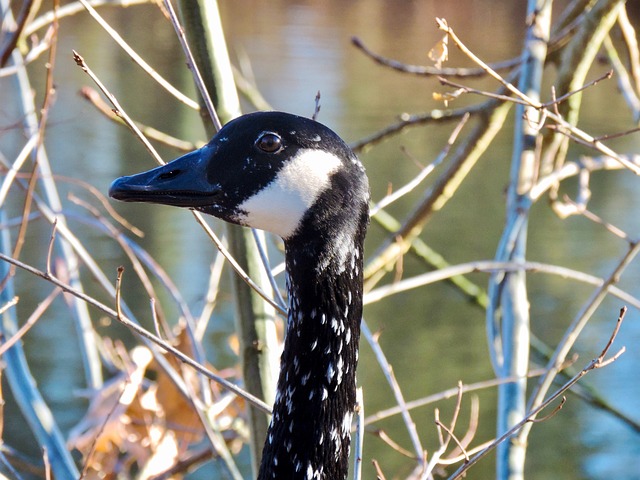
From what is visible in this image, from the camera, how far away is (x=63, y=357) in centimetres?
677

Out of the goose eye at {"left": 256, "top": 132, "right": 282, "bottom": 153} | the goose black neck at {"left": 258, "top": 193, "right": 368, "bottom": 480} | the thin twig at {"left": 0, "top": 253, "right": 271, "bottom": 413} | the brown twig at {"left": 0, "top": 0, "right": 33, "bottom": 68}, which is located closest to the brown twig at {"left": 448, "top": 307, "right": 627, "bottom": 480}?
the goose black neck at {"left": 258, "top": 193, "right": 368, "bottom": 480}

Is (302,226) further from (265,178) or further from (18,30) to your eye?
(18,30)

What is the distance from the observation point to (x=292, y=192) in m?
1.75

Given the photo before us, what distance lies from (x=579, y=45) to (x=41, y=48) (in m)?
1.61

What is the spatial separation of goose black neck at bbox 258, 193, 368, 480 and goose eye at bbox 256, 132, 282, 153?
0.18m

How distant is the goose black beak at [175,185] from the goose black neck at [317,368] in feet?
0.61

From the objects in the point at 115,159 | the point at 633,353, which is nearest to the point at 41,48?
the point at 633,353

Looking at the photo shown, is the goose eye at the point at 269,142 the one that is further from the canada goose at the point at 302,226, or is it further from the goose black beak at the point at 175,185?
the goose black beak at the point at 175,185

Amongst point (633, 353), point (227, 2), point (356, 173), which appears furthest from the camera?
point (227, 2)

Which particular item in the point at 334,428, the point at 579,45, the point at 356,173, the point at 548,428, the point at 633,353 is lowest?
the point at 334,428

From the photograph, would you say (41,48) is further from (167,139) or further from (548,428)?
(548,428)

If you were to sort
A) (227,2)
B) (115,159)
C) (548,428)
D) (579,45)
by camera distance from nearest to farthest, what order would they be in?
(579,45) < (548,428) < (115,159) < (227,2)

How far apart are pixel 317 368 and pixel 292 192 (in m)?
0.36

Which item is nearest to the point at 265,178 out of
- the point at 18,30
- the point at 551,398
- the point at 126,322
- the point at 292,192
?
the point at 292,192
